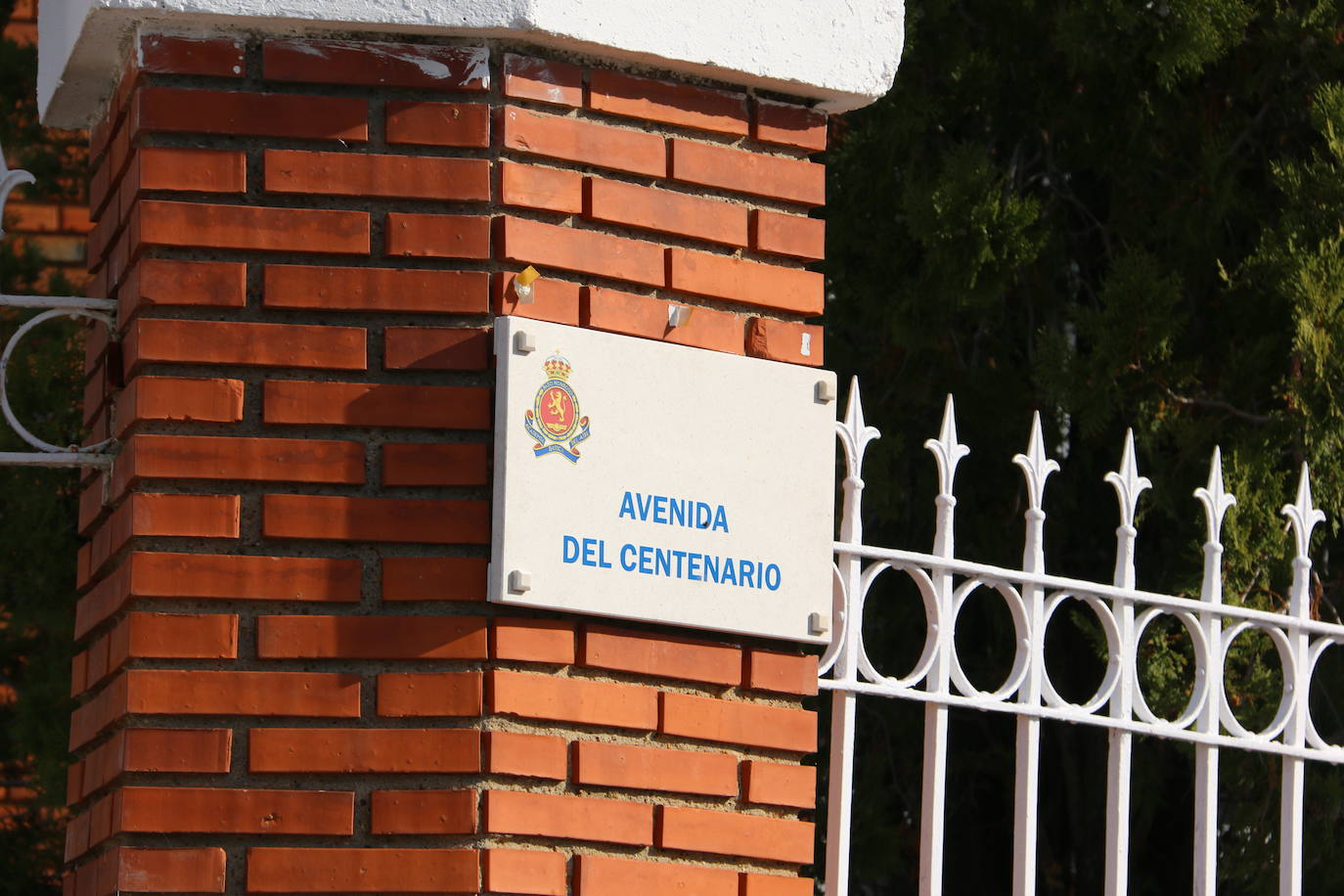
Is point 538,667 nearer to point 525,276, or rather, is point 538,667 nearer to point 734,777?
point 734,777

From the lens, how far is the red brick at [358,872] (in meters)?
3.13

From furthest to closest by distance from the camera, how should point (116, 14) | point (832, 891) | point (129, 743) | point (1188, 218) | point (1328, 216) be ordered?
point (1188, 218) → point (1328, 216) → point (832, 891) → point (116, 14) → point (129, 743)

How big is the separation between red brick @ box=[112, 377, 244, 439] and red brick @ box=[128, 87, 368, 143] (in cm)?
43

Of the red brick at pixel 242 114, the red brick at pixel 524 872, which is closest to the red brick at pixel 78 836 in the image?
the red brick at pixel 524 872

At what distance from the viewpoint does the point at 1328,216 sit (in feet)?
17.9

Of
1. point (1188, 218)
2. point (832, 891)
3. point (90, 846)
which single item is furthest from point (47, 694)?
point (1188, 218)

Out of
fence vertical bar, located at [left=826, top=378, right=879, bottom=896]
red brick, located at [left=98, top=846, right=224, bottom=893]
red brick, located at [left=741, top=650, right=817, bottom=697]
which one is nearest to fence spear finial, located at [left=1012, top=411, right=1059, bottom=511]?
fence vertical bar, located at [left=826, top=378, right=879, bottom=896]

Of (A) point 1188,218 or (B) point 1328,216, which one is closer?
(B) point 1328,216

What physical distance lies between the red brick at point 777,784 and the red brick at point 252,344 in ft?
3.18

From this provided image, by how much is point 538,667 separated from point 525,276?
642 millimetres

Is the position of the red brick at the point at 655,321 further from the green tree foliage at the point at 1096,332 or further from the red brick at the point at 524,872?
the green tree foliage at the point at 1096,332

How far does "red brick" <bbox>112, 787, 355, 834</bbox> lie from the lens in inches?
124

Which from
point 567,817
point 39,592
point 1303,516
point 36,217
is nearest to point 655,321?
point 567,817

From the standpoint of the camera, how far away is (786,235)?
3.65 metres
